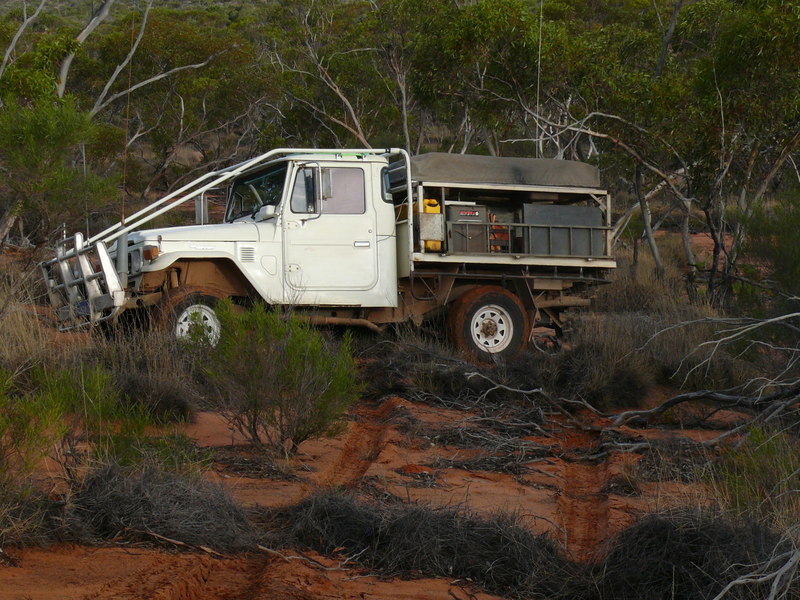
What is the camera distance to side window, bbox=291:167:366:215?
38.2ft

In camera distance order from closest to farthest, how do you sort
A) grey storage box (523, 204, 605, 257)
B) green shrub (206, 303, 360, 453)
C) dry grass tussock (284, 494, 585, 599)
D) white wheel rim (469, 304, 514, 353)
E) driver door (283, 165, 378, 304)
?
dry grass tussock (284, 494, 585, 599) < green shrub (206, 303, 360, 453) < driver door (283, 165, 378, 304) < grey storage box (523, 204, 605, 257) < white wheel rim (469, 304, 514, 353)

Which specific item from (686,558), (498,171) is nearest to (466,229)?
(498,171)

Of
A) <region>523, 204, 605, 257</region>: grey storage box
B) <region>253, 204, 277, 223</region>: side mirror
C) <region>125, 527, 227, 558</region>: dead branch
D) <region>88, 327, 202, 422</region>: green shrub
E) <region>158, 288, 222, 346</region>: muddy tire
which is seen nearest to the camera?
<region>125, 527, 227, 558</region>: dead branch

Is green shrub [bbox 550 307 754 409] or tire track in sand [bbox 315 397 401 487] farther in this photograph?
green shrub [bbox 550 307 754 409]

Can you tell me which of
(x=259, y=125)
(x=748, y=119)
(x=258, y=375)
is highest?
(x=259, y=125)

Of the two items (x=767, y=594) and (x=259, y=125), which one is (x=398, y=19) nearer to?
(x=259, y=125)

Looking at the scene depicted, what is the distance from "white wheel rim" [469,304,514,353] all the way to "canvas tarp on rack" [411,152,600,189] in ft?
5.23

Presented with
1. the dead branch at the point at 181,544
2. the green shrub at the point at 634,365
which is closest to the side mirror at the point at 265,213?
the green shrub at the point at 634,365

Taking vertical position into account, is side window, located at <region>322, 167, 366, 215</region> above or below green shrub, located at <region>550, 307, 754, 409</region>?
above

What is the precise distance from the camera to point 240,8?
5403cm

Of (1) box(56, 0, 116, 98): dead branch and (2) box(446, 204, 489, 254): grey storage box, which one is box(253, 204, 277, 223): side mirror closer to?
(2) box(446, 204, 489, 254): grey storage box

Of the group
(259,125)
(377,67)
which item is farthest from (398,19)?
(259,125)

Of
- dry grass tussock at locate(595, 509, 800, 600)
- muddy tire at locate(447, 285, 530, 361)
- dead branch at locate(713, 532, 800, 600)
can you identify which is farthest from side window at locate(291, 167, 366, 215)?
dead branch at locate(713, 532, 800, 600)

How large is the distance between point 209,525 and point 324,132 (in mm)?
25066
